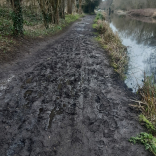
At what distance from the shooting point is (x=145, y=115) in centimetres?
319

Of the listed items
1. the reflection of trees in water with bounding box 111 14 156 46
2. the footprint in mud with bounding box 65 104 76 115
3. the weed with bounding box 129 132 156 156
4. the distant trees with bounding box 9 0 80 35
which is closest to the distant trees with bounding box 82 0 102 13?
the reflection of trees in water with bounding box 111 14 156 46

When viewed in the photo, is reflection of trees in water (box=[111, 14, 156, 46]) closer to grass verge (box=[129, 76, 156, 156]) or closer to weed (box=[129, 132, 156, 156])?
grass verge (box=[129, 76, 156, 156])

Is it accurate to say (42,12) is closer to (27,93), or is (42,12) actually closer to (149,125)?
(27,93)

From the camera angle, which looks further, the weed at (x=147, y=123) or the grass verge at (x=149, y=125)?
the weed at (x=147, y=123)

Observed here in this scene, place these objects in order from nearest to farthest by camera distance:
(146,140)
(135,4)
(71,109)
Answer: (146,140), (71,109), (135,4)

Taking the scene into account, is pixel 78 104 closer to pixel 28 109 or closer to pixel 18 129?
pixel 28 109

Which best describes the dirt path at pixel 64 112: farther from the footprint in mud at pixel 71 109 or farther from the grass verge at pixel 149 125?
the grass verge at pixel 149 125

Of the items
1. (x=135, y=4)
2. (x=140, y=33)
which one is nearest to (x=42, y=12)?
(x=140, y=33)

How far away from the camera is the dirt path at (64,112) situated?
2.38m

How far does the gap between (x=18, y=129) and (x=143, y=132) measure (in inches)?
97.9

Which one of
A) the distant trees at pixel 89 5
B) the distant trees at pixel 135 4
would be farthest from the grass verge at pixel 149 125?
the distant trees at pixel 135 4

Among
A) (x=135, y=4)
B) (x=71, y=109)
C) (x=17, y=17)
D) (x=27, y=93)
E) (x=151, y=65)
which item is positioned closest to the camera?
(x=71, y=109)

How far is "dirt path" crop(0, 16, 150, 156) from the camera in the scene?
2379 millimetres

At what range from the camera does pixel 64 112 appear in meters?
3.16
